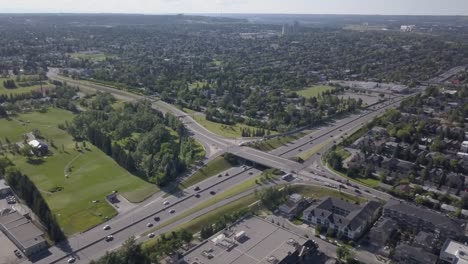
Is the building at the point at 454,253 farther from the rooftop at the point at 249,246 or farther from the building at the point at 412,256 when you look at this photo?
the rooftop at the point at 249,246

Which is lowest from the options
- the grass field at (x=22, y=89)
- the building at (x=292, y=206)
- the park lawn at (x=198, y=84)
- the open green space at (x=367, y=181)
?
the park lawn at (x=198, y=84)

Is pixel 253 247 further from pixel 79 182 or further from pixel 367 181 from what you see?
pixel 79 182

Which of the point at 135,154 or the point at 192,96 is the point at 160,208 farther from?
A: the point at 192,96

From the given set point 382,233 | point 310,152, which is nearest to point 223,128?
point 310,152

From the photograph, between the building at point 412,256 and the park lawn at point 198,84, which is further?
the park lawn at point 198,84

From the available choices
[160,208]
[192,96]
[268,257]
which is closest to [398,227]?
[268,257]

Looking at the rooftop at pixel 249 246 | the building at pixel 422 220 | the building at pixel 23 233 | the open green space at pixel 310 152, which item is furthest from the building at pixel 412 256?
the building at pixel 23 233
